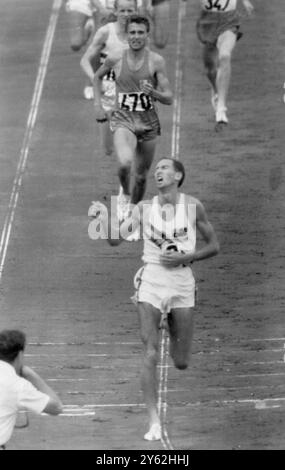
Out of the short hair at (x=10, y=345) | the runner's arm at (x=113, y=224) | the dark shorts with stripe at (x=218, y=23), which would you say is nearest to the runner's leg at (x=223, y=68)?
the dark shorts with stripe at (x=218, y=23)

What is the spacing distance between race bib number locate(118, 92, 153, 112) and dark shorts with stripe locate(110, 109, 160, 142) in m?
0.05

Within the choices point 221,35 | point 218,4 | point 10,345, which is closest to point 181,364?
point 10,345

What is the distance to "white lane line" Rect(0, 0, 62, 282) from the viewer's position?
18.9m

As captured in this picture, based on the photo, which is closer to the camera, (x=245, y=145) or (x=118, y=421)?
(x=118, y=421)

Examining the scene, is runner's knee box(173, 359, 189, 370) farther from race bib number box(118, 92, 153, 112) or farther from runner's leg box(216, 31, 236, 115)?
runner's leg box(216, 31, 236, 115)

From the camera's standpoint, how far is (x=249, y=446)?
43.0 feet

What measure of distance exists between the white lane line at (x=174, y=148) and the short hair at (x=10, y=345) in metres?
2.49

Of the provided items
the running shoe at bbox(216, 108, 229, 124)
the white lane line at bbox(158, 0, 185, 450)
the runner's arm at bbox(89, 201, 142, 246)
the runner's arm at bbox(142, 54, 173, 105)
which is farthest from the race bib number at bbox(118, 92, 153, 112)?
the runner's arm at bbox(89, 201, 142, 246)

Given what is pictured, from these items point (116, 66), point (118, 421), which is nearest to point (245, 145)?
point (116, 66)

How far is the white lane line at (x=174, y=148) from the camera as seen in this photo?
13906 millimetres

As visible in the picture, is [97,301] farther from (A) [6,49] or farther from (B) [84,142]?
(A) [6,49]

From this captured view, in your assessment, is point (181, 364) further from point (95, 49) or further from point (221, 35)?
point (221, 35)
